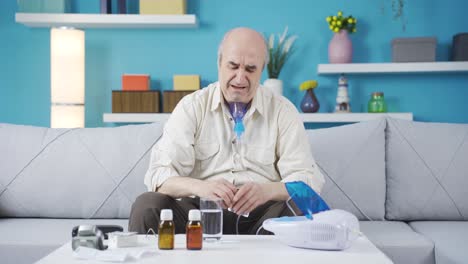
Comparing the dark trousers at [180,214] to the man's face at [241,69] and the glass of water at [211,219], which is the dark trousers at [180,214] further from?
the man's face at [241,69]

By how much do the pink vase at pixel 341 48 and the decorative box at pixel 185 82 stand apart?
0.79 metres

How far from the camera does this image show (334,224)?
139 centimetres

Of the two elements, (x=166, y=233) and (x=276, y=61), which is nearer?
(x=166, y=233)

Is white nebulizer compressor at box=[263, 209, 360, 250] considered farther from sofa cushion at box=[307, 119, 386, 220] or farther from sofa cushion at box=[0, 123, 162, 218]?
sofa cushion at box=[0, 123, 162, 218]

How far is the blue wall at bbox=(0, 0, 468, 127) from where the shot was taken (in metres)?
3.41

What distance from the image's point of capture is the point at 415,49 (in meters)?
3.28

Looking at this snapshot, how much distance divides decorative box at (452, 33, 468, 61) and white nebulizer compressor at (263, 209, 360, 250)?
2153 millimetres

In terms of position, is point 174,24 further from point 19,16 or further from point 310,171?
point 310,171

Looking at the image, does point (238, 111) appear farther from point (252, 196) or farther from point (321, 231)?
Answer: point (321, 231)

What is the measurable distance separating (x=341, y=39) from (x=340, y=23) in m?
0.09

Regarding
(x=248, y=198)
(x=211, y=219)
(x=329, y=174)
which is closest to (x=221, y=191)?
(x=248, y=198)

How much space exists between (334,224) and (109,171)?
1339 millimetres

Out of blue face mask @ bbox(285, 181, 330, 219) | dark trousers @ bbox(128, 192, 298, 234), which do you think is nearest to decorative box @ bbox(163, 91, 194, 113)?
dark trousers @ bbox(128, 192, 298, 234)

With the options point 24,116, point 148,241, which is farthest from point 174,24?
point 148,241
